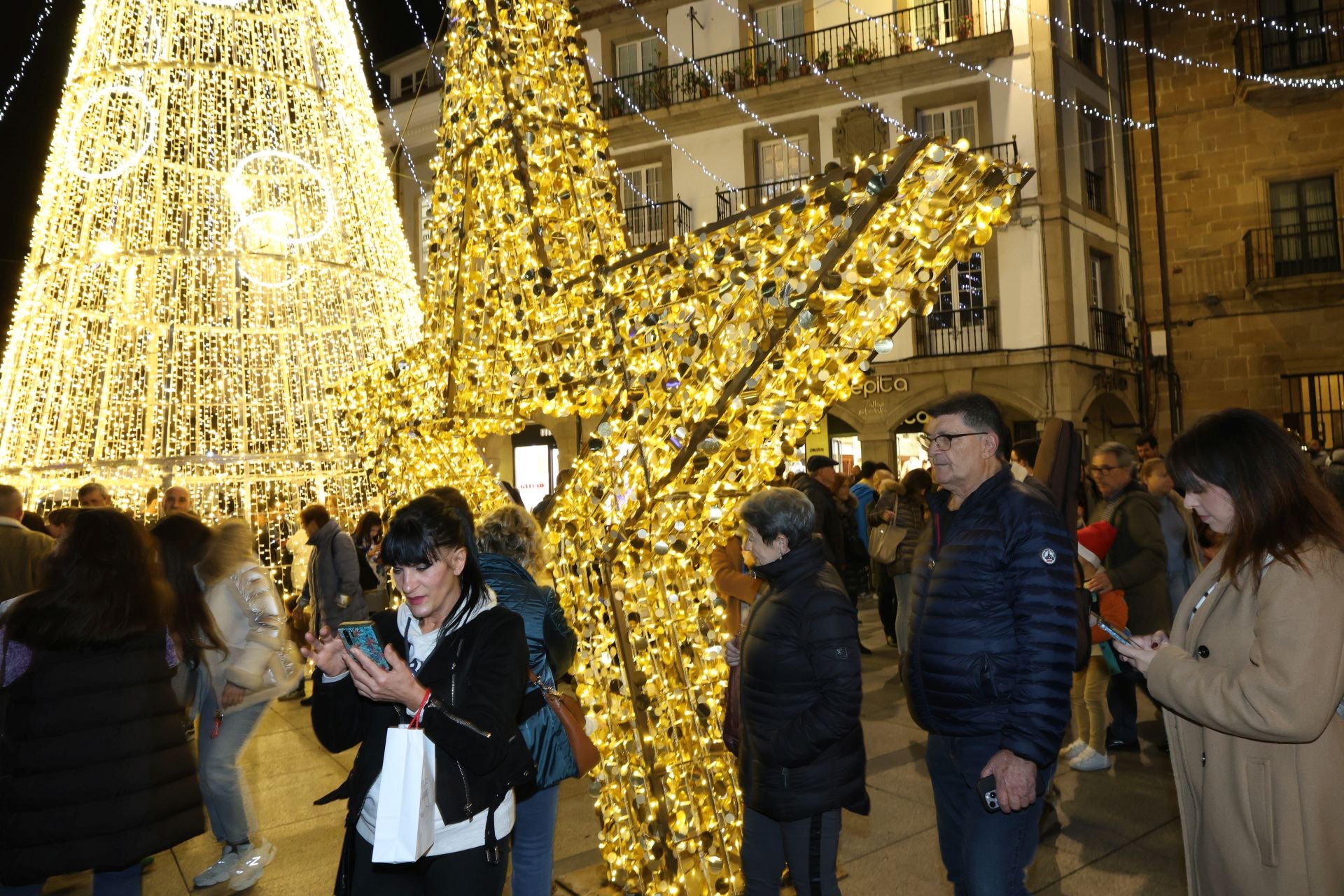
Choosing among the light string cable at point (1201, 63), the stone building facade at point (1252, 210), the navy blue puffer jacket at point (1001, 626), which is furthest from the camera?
the stone building facade at point (1252, 210)

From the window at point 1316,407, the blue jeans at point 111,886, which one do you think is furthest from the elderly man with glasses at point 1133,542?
the window at point 1316,407

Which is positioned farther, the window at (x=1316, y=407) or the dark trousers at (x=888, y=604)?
the window at (x=1316, y=407)

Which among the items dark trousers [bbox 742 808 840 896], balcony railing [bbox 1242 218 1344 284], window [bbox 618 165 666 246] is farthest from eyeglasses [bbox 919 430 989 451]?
balcony railing [bbox 1242 218 1344 284]

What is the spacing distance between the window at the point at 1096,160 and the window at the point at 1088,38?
100cm

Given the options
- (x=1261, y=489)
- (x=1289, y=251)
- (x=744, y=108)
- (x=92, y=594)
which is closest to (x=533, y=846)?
(x=92, y=594)

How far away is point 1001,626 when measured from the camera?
2.40 m

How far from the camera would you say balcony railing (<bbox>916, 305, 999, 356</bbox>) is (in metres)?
15.4

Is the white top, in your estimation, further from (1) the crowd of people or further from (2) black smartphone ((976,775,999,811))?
(2) black smartphone ((976,775,999,811))

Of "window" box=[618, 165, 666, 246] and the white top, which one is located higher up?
"window" box=[618, 165, 666, 246]

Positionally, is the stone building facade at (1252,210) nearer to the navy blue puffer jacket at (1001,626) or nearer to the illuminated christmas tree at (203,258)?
the illuminated christmas tree at (203,258)

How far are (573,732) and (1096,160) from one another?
16.9 meters

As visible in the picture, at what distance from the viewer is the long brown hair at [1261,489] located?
6.12 feet

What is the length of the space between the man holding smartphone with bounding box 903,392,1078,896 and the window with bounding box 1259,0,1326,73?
1639 cm

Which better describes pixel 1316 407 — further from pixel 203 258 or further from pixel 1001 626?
pixel 203 258
